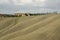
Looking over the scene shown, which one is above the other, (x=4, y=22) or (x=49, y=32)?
(x=49, y=32)

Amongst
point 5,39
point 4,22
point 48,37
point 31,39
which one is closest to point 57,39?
point 48,37

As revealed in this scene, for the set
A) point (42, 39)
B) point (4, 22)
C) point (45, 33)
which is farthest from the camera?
point (4, 22)

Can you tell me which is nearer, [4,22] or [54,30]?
[54,30]

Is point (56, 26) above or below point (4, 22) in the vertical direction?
above

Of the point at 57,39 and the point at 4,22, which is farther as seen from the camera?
the point at 4,22

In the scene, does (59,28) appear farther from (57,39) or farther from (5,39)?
(5,39)

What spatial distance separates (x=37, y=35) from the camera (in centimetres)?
2034

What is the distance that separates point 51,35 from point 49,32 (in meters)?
0.88

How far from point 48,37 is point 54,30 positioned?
1708 mm

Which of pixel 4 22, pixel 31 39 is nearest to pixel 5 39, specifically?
pixel 31 39

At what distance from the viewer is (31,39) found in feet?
64.7

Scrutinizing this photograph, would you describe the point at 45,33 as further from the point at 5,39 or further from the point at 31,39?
the point at 5,39

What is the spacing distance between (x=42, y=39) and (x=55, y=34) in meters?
1.57

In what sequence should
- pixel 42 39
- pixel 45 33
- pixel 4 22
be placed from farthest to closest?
pixel 4 22 → pixel 45 33 → pixel 42 39
